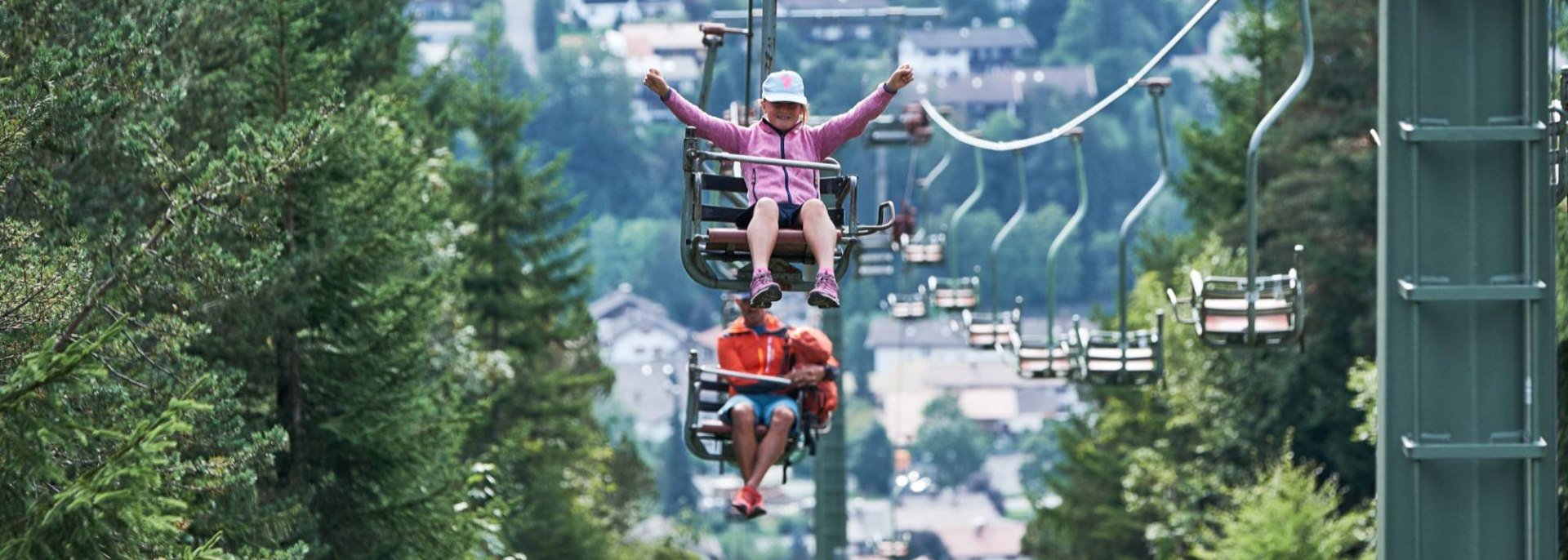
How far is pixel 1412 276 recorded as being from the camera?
11492mm

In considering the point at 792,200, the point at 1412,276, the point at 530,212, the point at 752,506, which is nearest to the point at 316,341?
the point at 752,506

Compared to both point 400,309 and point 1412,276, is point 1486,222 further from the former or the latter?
point 400,309

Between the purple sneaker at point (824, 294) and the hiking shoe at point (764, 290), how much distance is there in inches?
6.1

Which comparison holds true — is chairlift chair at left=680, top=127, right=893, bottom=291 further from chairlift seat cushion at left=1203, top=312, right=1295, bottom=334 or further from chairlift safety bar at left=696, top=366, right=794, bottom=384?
chairlift seat cushion at left=1203, top=312, right=1295, bottom=334

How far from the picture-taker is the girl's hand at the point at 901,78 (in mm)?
13055

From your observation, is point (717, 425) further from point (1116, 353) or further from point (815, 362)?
point (1116, 353)

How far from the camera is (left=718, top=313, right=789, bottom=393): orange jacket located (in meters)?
18.3

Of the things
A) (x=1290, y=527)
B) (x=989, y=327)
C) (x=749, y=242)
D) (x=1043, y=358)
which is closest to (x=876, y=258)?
(x=1290, y=527)

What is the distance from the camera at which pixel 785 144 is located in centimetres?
1370

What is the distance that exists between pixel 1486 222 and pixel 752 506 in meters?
7.06

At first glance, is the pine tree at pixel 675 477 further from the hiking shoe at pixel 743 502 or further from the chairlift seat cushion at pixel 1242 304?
the hiking shoe at pixel 743 502

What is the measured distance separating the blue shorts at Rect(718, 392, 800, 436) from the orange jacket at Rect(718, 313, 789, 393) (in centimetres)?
12

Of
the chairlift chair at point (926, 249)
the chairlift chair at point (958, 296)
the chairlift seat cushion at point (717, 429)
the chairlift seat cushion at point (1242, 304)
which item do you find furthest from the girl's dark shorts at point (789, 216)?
the chairlift chair at point (926, 249)

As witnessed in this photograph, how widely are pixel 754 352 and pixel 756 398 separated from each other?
311 millimetres
